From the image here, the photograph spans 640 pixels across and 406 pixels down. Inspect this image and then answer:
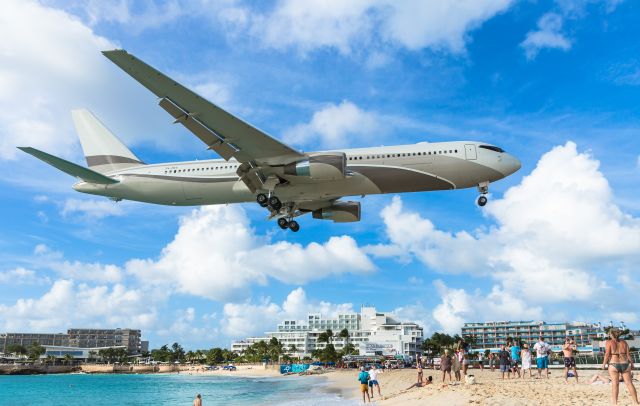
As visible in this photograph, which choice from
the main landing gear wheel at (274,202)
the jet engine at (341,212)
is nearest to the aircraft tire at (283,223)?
the jet engine at (341,212)

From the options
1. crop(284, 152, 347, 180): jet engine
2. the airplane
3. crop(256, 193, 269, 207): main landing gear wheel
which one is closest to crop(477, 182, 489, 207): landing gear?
the airplane

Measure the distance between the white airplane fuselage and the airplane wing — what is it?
6.00ft

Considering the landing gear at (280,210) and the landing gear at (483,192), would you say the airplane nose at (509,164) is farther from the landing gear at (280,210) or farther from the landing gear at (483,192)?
the landing gear at (280,210)

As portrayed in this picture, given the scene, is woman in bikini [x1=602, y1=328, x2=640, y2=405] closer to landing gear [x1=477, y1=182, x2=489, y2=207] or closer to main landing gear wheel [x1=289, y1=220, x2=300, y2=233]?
landing gear [x1=477, y1=182, x2=489, y2=207]

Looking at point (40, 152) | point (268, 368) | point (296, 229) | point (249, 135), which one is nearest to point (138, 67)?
point (249, 135)

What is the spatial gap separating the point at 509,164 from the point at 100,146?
3188 centimetres

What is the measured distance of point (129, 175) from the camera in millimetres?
37719

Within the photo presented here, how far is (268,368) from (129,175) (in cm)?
14815

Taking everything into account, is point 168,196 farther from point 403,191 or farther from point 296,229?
point 403,191

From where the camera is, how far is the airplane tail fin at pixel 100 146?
4159 cm

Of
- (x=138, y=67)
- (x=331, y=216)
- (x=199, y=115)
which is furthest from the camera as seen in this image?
(x=331, y=216)

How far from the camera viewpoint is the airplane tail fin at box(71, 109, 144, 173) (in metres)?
41.6

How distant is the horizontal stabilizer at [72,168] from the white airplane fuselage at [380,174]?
4731 millimetres

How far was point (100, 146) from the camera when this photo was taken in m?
43.1
